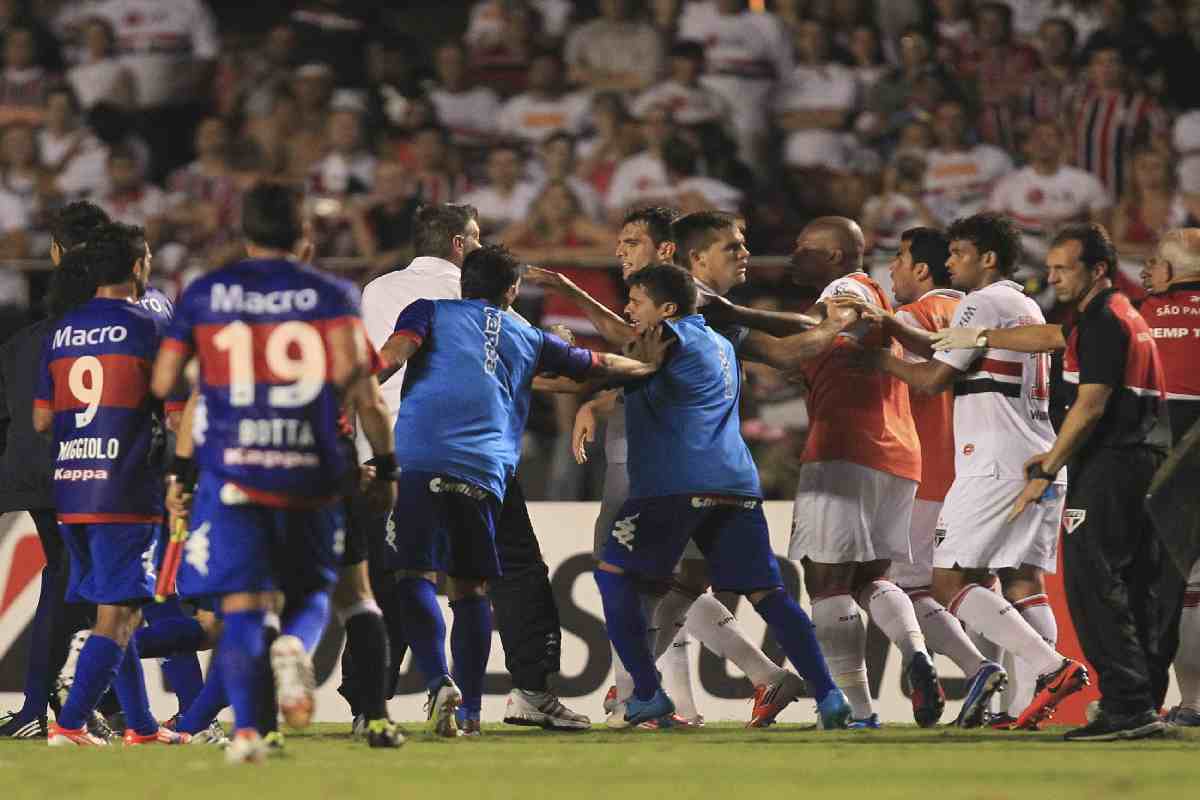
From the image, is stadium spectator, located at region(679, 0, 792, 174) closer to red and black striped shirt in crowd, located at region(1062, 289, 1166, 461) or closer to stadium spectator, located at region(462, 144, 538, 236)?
stadium spectator, located at region(462, 144, 538, 236)

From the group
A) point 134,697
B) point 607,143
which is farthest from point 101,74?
point 134,697

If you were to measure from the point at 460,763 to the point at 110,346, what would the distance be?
7.75 feet

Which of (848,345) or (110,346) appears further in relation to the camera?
(848,345)

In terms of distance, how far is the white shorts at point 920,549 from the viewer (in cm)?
938

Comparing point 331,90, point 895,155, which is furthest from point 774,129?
point 331,90

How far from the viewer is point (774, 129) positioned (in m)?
15.4

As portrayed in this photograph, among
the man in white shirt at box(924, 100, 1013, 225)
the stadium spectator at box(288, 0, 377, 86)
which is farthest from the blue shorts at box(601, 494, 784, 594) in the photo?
the stadium spectator at box(288, 0, 377, 86)

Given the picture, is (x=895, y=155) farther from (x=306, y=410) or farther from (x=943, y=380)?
(x=306, y=410)

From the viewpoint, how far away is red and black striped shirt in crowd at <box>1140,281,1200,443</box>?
922 cm

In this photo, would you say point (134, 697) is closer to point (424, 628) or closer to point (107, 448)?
point (107, 448)

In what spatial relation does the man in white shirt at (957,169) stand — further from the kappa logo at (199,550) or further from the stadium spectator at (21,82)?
the kappa logo at (199,550)

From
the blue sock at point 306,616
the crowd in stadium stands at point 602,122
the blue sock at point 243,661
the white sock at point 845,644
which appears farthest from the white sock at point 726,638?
the crowd in stadium stands at point 602,122

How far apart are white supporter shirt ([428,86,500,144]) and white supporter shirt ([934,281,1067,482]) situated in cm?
759

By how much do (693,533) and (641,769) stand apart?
2.19m
